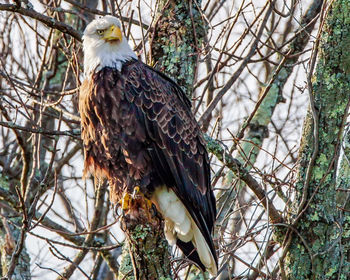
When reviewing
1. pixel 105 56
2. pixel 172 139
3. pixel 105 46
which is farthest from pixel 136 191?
pixel 105 46

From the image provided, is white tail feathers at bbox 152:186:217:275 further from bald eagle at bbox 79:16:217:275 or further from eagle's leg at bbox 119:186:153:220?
eagle's leg at bbox 119:186:153:220

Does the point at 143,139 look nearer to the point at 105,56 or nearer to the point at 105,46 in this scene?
the point at 105,56

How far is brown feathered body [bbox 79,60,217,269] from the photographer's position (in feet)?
15.1

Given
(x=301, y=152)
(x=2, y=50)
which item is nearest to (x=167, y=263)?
(x=301, y=152)

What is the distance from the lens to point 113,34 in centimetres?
487

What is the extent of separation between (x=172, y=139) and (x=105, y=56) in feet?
2.38

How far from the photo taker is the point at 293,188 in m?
4.76

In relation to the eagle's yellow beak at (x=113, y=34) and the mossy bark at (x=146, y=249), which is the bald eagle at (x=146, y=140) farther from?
the mossy bark at (x=146, y=249)

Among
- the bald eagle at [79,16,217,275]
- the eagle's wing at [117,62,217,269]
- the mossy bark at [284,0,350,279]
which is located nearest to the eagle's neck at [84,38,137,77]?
the bald eagle at [79,16,217,275]

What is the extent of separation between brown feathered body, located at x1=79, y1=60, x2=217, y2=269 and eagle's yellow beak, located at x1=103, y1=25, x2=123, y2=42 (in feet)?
0.71

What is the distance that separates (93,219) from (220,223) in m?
1.52

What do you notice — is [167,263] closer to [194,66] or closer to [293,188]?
[293,188]

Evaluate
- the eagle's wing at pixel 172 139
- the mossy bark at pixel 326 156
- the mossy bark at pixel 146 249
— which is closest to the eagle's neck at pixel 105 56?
the eagle's wing at pixel 172 139

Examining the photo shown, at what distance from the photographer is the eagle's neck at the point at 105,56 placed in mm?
4755
